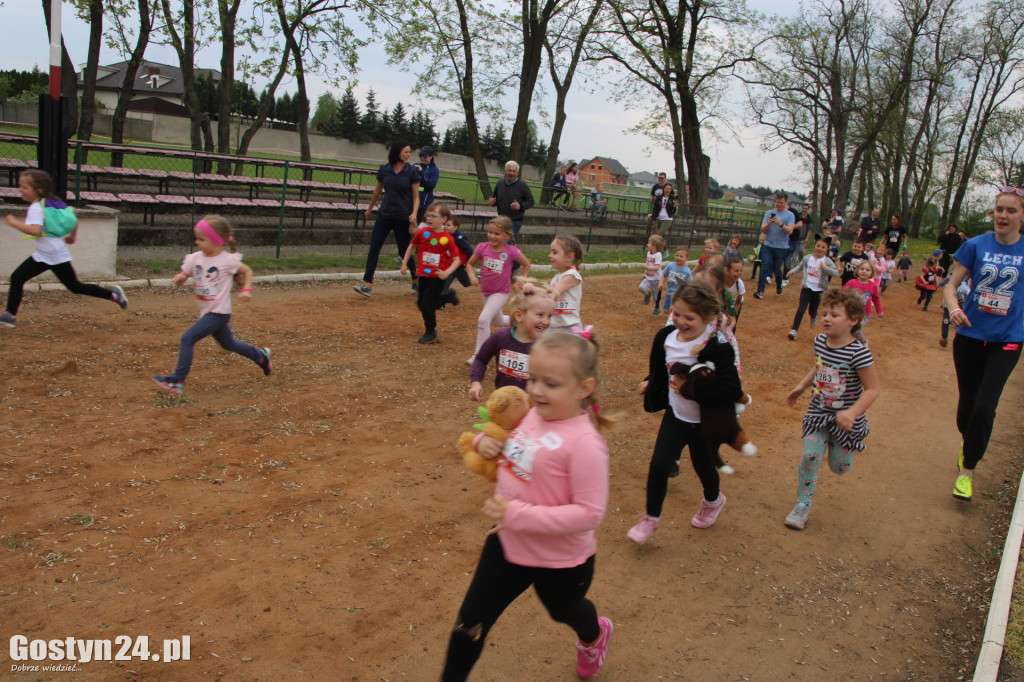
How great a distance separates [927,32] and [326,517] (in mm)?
38268

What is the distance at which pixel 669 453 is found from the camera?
436 centimetres

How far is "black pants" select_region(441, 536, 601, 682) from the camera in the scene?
9.03 ft

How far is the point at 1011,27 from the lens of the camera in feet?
116

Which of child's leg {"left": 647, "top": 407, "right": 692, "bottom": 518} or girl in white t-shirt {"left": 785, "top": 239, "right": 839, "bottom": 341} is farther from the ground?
girl in white t-shirt {"left": 785, "top": 239, "right": 839, "bottom": 341}

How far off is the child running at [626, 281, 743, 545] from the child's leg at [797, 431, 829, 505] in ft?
2.31

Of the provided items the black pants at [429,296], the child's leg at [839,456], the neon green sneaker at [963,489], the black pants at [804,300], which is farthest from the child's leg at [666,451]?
the black pants at [804,300]

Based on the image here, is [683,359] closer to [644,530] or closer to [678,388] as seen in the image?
[678,388]

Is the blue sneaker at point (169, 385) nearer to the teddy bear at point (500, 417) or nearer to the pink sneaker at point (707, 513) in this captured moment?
the teddy bear at point (500, 417)

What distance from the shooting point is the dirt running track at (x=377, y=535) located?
351 centimetres

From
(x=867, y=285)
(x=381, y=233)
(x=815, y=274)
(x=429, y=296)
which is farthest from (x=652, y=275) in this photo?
(x=429, y=296)

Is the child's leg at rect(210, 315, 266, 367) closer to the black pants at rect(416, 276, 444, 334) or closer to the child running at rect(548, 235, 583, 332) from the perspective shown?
the black pants at rect(416, 276, 444, 334)

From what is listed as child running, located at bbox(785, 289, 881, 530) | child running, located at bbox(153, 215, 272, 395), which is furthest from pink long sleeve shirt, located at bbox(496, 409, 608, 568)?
child running, located at bbox(153, 215, 272, 395)

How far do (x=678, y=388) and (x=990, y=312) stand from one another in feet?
9.79

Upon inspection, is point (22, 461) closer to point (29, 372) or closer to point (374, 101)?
point (29, 372)
